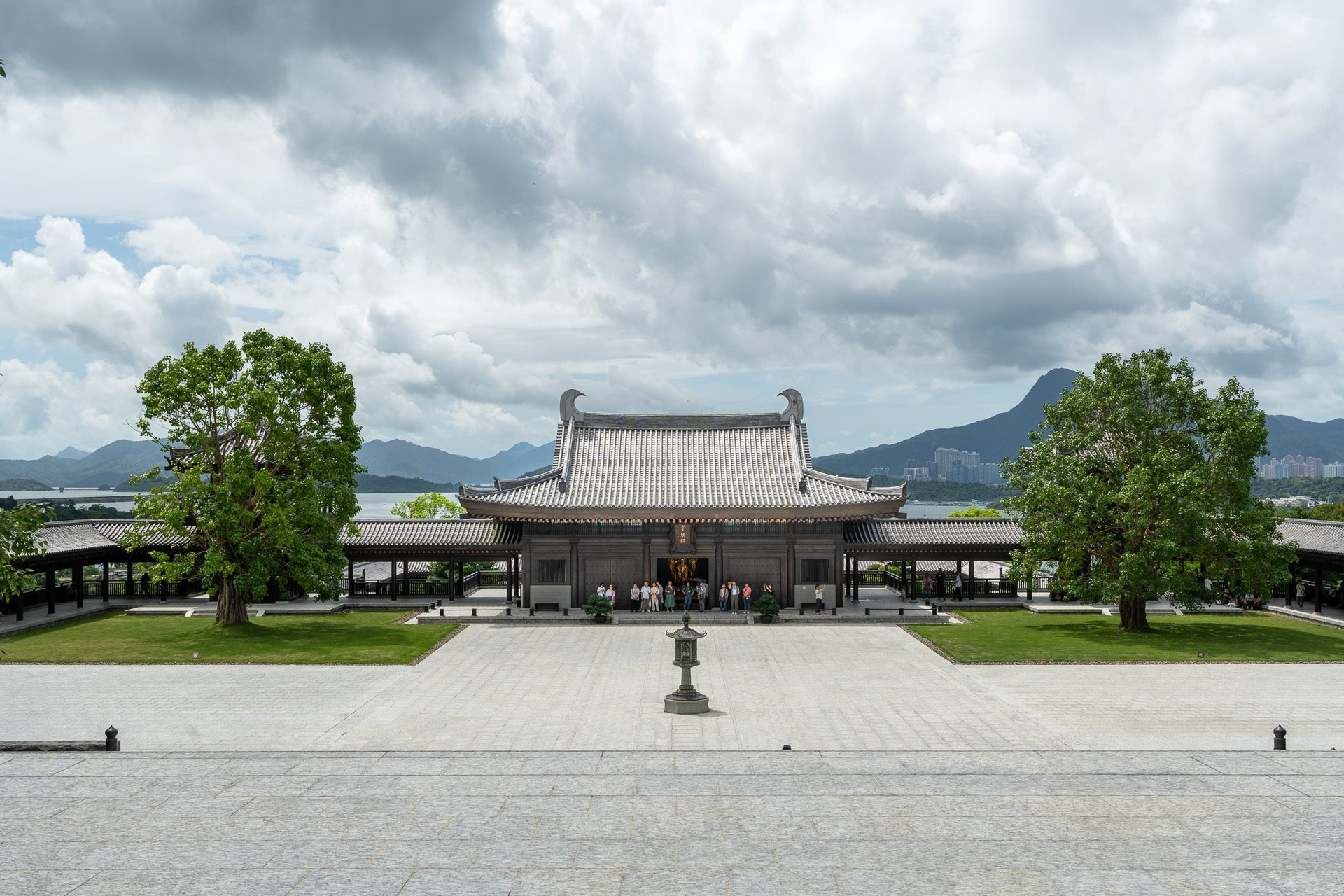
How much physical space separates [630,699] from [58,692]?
15.2 metres

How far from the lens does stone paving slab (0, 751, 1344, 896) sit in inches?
467

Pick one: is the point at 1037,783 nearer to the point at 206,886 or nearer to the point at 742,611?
the point at 206,886

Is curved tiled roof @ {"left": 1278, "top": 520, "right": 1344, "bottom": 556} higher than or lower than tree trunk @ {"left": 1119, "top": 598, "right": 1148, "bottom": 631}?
higher

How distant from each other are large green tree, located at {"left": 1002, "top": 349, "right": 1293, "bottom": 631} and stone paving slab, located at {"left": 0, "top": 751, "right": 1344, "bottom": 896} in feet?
53.7

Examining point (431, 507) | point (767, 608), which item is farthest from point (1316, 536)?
point (431, 507)

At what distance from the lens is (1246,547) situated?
3272 centimetres

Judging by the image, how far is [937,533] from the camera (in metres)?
44.0

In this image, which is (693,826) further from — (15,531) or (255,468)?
(255,468)

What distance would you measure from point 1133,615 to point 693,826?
27228 millimetres

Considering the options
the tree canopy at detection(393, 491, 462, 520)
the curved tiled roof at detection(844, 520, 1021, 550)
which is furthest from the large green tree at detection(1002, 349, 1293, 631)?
the tree canopy at detection(393, 491, 462, 520)

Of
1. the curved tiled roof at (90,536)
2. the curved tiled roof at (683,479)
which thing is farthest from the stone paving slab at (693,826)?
the curved tiled roof at (90,536)

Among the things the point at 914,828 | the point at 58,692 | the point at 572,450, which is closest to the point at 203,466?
the point at 58,692

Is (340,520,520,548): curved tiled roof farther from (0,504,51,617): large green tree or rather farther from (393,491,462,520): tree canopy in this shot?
(0,504,51,617): large green tree

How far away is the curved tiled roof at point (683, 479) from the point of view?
40281mm
